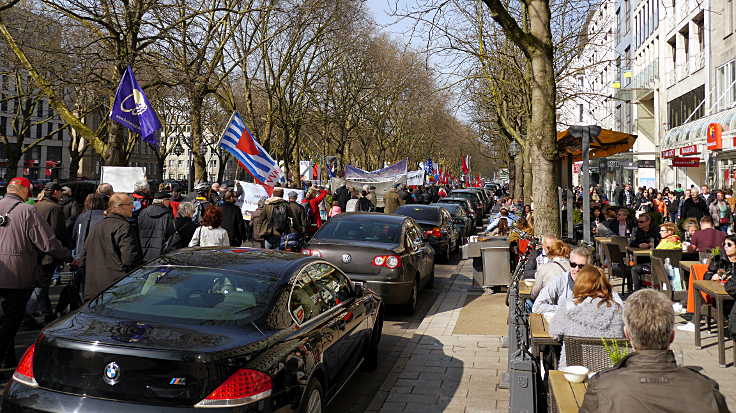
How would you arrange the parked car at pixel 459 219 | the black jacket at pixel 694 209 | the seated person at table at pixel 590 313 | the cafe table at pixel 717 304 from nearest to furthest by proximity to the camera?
the seated person at table at pixel 590 313 < the cafe table at pixel 717 304 < the black jacket at pixel 694 209 < the parked car at pixel 459 219

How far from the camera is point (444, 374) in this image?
7125 millimetres

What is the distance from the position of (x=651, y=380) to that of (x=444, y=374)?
14.1 feet

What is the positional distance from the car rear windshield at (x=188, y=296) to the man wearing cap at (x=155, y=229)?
12.5ft

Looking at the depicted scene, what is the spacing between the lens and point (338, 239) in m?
10.4

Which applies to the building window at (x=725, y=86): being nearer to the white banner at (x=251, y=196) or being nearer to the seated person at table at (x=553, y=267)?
the white banner at (x=251, y=196)

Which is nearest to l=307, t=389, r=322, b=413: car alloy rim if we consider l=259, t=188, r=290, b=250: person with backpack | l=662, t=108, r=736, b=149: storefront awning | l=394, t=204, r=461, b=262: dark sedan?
l=259, t=188, r=290, b=250: person with backpack

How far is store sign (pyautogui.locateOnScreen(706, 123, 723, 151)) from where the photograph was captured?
26862 mm

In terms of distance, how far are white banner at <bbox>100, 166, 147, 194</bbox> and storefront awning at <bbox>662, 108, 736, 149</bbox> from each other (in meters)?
21.5

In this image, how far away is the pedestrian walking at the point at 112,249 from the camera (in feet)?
22.6

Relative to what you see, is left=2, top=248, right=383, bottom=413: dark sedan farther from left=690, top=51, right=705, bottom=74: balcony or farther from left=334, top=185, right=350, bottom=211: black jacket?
left=690, top=51, right=705, bottom=74: balcony

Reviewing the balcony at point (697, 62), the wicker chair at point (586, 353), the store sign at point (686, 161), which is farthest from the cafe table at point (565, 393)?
the balcony at point (697, 62)

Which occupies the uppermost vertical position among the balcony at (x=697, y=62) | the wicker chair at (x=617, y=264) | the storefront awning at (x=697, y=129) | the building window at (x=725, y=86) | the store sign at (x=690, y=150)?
the balcony at (x=697, y=62)

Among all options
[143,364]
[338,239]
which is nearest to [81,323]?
[143,364]

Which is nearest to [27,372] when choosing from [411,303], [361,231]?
[411,303]
